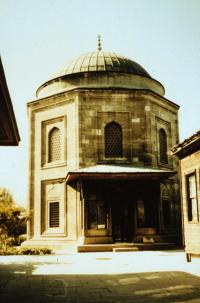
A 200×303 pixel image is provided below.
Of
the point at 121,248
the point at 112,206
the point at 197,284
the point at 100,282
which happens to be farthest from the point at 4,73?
the point at 112,206

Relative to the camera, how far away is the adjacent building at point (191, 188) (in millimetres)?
12304

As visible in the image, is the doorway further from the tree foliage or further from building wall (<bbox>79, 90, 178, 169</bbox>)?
the tree foliage

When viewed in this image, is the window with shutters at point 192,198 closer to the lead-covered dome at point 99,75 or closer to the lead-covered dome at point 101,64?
the lead-covered dome at point 99,75

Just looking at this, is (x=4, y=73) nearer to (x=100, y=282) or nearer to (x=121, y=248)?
(x=100, y=282)

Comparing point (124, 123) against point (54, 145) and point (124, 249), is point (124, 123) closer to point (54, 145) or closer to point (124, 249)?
point (54, 145)

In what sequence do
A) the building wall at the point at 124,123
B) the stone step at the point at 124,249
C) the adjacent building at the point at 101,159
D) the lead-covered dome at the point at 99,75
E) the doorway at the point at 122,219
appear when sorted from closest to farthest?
→ the stone step at the point at 124,249 < the adjacent building at the point at 101,159 < the doorway at the point at 122,219 < the building wall at the point at 124,123 < the lead-covered dome at the point at 99,75

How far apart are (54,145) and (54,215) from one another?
4200 millimetres

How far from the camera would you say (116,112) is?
22.3m

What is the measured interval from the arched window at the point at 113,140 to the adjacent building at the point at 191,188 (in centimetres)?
856

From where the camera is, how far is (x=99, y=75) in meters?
23.6

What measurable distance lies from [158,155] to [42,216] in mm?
7836

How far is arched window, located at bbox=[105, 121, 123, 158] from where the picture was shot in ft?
72.9

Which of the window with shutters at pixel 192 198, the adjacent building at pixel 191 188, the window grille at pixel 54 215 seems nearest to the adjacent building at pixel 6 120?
the adjacent building at pixel 191 188

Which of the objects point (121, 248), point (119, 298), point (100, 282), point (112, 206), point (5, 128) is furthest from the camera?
point (112, 206)
